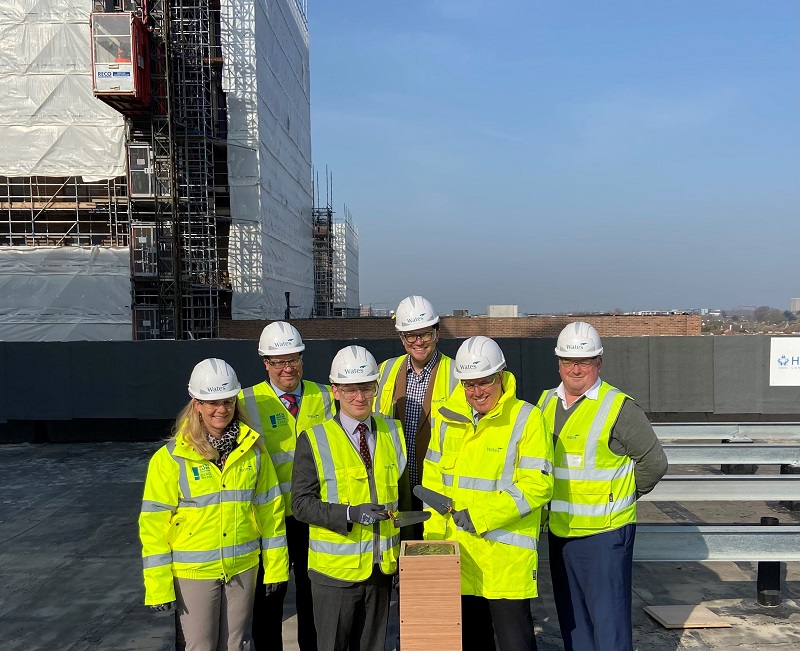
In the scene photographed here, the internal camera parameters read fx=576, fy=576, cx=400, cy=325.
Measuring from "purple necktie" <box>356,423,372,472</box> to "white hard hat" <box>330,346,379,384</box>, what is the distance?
273 millimetres

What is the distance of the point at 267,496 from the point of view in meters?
3.31

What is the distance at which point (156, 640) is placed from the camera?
432 centimetres

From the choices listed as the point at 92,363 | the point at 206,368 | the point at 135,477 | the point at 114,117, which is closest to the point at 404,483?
the point at 206,368

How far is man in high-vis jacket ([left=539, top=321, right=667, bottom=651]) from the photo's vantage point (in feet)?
10.6

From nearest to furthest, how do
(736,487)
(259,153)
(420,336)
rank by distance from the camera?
(420,336) → (736,487) → (259,153)

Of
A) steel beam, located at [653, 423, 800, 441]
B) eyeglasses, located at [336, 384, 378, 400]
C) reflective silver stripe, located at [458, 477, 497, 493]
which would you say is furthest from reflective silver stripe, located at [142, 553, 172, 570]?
steel beam, located at [653, 423, 800, 441]

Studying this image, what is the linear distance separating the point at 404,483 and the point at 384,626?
2.51ft

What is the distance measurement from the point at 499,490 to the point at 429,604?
658 millimetres

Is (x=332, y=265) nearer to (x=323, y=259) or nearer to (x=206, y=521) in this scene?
(x=323, y=259)

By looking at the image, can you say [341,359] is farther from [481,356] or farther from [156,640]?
[156,640]

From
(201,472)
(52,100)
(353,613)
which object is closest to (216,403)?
(201,472)

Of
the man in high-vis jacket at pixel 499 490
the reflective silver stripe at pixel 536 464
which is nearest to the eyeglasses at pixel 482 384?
the man in high-vis jacket at pixel 499 490

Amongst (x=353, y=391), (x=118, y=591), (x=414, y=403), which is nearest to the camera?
(x=353, y=391)

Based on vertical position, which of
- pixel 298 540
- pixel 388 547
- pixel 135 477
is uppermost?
pixel 388 547
